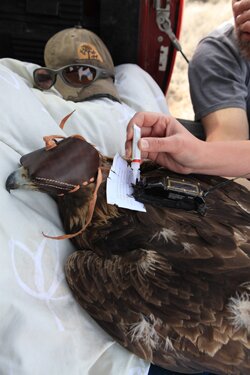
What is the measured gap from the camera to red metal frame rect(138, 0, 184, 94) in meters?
1.65

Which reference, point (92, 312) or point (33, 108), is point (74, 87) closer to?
point (33, 108)

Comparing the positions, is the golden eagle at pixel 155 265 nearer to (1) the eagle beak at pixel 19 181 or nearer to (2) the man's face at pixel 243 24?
(1) the eagle beak at pixel 19 181

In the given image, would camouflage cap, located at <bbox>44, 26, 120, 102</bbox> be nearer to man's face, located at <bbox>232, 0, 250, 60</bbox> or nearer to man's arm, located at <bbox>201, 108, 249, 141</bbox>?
man's arm, located at <bbox>201, 108, 249, 141</bbox>

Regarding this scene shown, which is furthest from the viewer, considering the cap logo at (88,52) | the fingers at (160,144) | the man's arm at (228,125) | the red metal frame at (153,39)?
the red metal frame at (153,39)

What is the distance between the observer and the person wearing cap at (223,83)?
4.54ft

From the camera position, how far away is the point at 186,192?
0.84 m

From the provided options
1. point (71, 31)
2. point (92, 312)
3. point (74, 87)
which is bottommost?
point (92, 312)

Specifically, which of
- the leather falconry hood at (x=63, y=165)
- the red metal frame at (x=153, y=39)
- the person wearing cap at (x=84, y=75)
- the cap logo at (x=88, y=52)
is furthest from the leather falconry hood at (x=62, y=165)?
the red metal frame at (x=153, y=39)

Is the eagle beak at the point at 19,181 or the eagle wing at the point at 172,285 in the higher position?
the eagle beak at the point at 19,181

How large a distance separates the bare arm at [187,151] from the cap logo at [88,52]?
601mm

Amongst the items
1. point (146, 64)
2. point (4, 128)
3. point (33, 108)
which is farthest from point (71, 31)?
point (4, 128)

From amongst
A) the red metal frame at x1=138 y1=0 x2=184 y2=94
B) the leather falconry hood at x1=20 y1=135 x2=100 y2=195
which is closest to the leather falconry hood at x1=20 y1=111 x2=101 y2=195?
the leather falconry hood at x1=20 y1=135 x2=100 y2=195

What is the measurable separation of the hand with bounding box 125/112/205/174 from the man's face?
514 millimetres

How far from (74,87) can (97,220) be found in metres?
0.70
